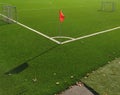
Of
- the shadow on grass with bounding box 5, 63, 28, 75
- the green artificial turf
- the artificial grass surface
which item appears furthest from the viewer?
Result: the shadow on grass with bounding box 5, 63, 28, 75

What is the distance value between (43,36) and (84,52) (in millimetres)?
2920

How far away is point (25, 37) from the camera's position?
36.9ft

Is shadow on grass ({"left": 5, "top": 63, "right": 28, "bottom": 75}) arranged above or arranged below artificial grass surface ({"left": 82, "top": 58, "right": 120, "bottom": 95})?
above

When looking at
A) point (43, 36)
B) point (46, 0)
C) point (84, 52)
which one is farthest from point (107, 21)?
point (46, 0)

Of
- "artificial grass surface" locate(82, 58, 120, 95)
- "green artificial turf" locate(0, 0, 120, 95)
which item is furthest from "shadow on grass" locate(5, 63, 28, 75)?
"artificial grass surface" locate(82, 58, 120, 95)

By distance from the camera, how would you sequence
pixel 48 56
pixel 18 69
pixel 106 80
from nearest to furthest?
pixel 106 80 → pixel 18 69 → pixel 48 56

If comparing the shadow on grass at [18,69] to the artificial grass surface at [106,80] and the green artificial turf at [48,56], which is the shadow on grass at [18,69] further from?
the artificial grass surface at [106,80]

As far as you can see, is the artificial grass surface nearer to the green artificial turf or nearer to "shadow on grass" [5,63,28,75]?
the green artificial turf

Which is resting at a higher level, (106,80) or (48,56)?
(48,56)

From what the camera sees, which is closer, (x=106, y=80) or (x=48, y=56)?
(x=106, y=80)

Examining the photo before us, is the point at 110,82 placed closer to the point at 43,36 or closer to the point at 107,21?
the point at 43,36

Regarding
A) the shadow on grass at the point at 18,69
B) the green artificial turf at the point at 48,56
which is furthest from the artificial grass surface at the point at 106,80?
the shadow on grass at the point at 18,69

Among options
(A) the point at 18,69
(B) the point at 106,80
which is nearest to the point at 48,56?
(A) the point at 18,69

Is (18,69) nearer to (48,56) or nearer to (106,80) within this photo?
(48,56)
